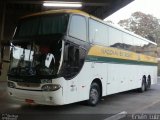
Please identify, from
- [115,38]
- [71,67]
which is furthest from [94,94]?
[115,38]

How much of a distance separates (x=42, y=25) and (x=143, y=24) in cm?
6031

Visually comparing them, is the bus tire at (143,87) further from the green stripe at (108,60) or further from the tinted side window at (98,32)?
the tinted side window at (98,32)

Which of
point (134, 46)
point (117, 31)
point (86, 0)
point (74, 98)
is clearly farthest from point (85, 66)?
point (86, 0)

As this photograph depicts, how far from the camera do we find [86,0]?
21.8m

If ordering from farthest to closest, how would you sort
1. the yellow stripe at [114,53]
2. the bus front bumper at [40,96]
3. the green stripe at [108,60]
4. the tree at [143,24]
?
the tree at [143,24], the yellow stripe at [114,53], the green stripe at [108,60], the bus front bumper at [40,96]

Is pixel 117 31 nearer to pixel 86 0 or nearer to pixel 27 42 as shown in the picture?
pixel 27 42

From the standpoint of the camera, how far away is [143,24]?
6988cm

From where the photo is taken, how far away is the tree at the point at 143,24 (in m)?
70.0

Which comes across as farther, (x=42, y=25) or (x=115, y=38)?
(x=115, y=38)

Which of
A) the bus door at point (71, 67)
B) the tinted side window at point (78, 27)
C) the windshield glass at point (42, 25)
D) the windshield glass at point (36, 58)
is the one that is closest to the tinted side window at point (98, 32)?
the tinted side window at point (78, 27)

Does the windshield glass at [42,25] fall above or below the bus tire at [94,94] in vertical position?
above

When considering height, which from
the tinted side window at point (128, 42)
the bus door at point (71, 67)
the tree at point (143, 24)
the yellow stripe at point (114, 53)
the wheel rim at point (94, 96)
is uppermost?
the tree at point (143, 24)

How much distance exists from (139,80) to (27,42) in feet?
28.1

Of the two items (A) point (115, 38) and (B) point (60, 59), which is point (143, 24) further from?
(B) point (60, 59)
